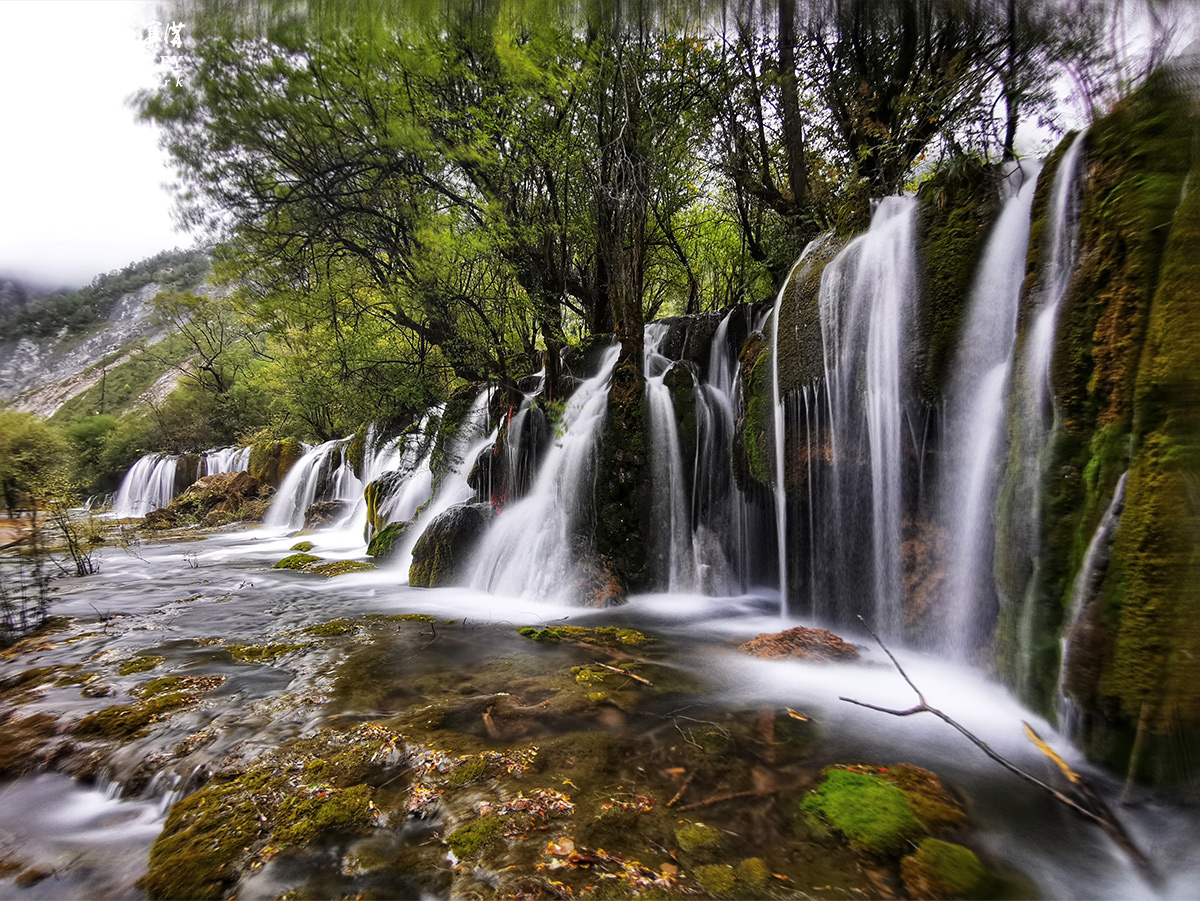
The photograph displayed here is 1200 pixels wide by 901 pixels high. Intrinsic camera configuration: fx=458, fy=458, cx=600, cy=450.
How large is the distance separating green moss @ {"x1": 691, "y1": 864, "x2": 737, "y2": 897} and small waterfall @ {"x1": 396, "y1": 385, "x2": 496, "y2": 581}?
29.8ft

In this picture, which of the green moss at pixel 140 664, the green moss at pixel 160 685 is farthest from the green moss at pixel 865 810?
the green moss at pixel 140 664

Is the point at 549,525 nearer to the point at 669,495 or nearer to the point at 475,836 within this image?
the point at 669,495

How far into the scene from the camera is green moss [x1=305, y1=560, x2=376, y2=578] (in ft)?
30.5

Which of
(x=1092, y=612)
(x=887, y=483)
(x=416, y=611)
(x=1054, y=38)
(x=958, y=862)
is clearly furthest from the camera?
(x=416, y=611)

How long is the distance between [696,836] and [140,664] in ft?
18.0

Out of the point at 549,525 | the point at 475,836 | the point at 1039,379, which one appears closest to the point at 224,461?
the point at 549,525

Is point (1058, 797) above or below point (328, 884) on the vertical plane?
above

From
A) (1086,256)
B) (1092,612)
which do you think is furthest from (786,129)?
(1092,612)

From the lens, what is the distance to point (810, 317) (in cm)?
588

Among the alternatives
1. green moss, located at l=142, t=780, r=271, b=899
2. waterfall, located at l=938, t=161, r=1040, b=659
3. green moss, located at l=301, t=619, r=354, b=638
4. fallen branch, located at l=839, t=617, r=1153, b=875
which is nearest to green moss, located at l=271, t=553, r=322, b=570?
green moss, located at l=301, t=619, r=354, b=638

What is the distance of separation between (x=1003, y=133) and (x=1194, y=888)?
7759 millimetres

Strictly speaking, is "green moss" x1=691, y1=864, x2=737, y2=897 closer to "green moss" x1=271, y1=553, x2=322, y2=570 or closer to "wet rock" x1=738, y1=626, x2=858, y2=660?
"wet rock" x1=738, y1=626, x2=858, y2=660

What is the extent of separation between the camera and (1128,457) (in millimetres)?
2625

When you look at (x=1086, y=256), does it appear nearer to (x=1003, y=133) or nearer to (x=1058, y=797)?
(x=1058, y=797)
